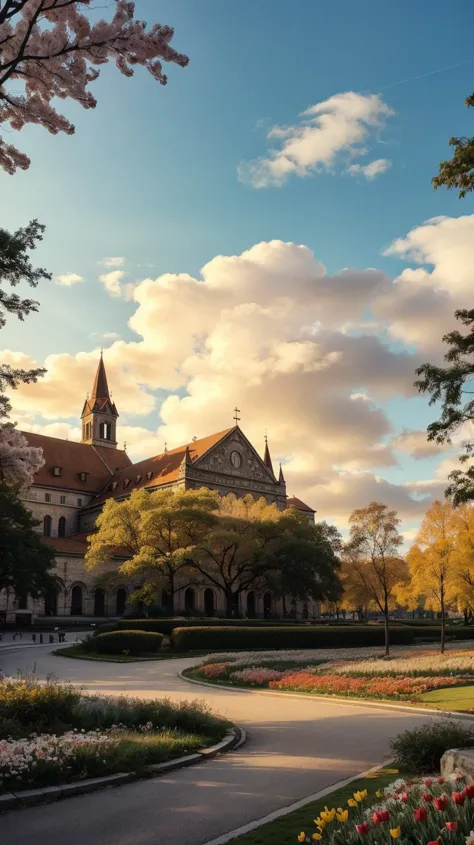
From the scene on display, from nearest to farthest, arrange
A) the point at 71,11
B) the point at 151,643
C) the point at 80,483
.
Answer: the point at 71,11, the point at 151,643, the point at 80,483

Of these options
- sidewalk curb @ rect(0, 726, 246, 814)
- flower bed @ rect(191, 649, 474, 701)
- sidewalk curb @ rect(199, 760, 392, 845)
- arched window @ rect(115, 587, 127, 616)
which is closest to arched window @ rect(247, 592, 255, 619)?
arched window @ rect(115, 587, 127, 616)

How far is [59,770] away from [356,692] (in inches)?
438

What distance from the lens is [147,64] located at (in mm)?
7121

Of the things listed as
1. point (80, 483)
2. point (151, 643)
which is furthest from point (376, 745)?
point (80, 483)

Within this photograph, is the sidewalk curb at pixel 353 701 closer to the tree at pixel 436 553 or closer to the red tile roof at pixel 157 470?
the tree at pixel 436 553

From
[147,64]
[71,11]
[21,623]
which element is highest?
[71,11]

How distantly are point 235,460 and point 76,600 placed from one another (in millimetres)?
24273

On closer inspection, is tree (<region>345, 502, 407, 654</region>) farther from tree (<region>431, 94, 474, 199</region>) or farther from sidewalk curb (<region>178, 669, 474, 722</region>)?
tree (<region>431, 94, 474, 199</region>)

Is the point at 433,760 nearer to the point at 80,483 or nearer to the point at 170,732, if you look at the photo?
the point at 170,732

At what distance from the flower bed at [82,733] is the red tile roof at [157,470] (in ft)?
200

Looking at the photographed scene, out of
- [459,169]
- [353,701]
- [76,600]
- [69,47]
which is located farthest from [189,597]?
[69,47]

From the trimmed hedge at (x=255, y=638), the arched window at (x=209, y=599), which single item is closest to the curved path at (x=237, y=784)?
the trimmed hedge at (x=255, y=638)

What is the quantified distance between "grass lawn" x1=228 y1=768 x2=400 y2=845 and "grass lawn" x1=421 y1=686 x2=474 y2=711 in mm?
7069

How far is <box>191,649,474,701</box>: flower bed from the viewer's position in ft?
59.3
